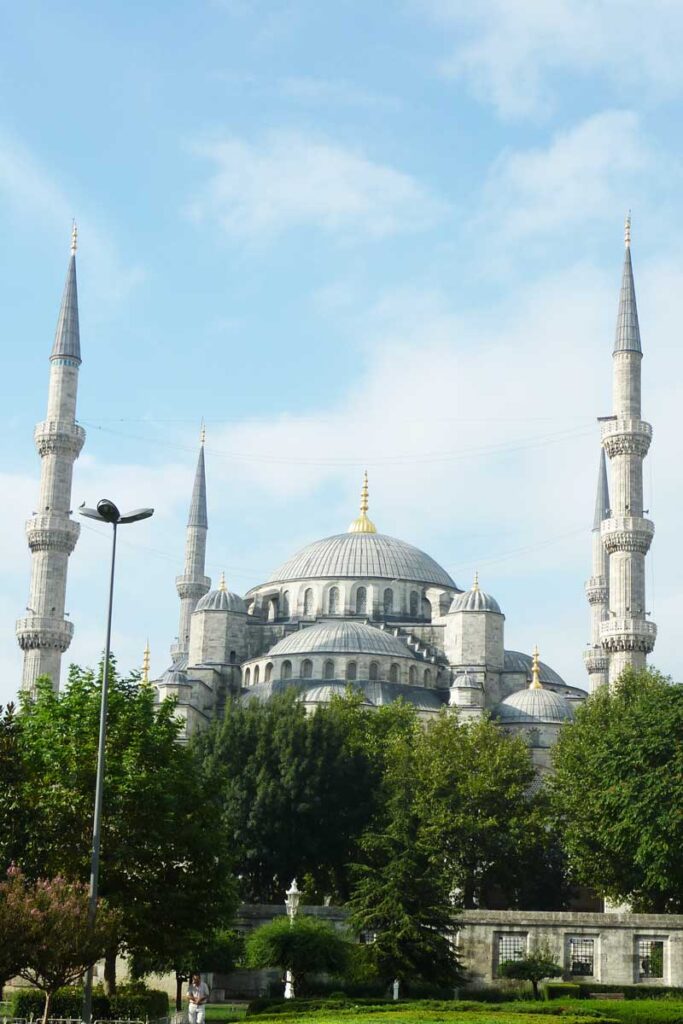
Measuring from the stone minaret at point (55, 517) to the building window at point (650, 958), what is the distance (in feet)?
86.9

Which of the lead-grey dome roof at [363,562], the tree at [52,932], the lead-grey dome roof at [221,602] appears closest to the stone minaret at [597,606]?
the lead-grey dome roof at [363,562]

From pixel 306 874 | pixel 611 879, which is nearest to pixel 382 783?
pixel 306 874

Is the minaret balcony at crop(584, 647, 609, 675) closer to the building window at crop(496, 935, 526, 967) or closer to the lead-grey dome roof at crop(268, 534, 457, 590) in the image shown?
the lead-grey dome roof at crop(268, 534, 457, 590)

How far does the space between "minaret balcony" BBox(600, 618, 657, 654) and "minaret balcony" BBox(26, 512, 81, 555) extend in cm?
1942

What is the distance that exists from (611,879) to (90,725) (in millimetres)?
19065

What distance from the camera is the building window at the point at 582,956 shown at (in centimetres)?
3444

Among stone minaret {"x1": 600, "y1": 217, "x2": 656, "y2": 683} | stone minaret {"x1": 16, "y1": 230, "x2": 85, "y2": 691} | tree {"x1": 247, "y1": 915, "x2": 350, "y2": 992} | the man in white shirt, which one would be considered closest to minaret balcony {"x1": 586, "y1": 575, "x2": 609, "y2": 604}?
stone minaret {"x1": 600, "y1": 217, "x2": 656, "y2": 683}

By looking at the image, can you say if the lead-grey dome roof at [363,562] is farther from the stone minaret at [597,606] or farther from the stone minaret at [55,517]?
the stone minaret at [55,517]

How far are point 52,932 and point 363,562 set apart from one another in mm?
53695

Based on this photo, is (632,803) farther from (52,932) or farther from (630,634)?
(52,932)

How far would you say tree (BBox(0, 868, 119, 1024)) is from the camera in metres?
18.9

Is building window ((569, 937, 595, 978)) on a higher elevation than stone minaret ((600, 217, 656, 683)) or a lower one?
lower

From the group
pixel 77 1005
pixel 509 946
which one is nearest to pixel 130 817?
pixel 77 1005

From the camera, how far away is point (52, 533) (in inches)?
2176
